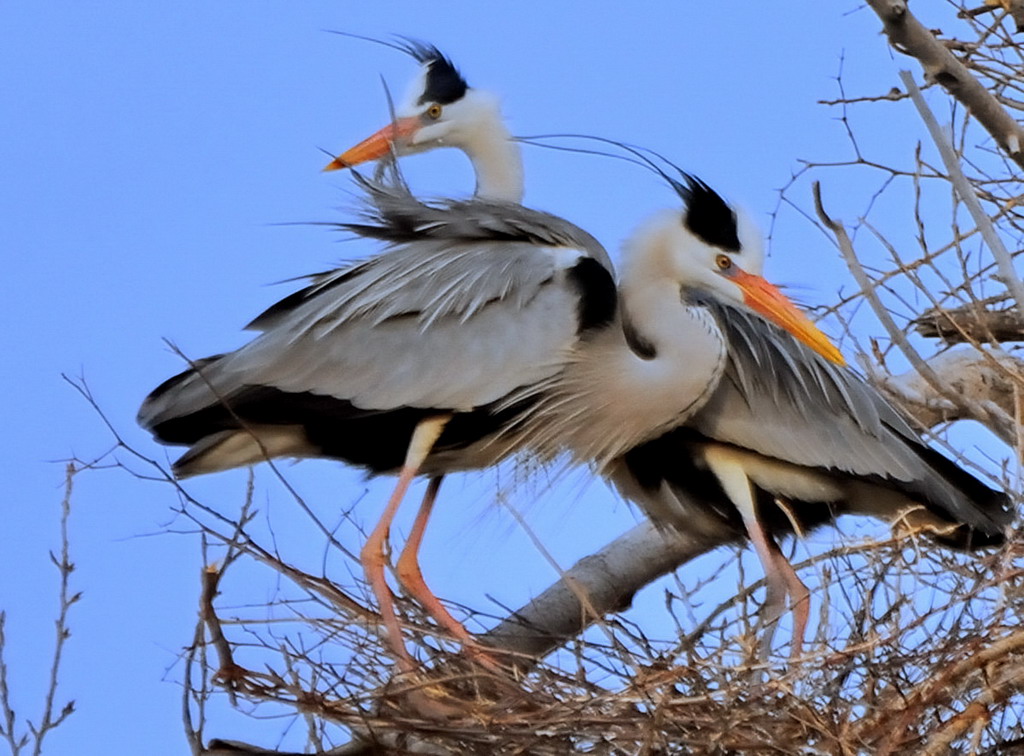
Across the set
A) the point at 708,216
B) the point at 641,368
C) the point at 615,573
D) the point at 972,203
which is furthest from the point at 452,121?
the point at 972,203

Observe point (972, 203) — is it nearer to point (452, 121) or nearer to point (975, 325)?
point (975, 325)

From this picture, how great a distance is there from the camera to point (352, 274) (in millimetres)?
3850

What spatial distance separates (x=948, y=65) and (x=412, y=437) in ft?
4.34

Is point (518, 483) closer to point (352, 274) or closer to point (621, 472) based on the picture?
point (621, 472)

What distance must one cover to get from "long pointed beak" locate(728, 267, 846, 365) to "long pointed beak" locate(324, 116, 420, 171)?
1059 millimetres

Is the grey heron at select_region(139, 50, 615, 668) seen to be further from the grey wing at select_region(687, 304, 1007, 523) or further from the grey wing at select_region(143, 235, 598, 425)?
the grey wing at select_region(687, 304, 1007, 523)

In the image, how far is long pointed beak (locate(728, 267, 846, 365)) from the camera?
370 centimetres

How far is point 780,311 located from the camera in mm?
3785

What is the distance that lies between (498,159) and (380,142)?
0.98 feet

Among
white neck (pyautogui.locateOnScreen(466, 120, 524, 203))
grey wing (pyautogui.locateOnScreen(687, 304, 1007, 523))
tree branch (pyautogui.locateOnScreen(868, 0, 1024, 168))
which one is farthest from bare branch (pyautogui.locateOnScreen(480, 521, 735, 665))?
tree branch (pyautogui.locateOnScreen(868, 0, 1024, 168))

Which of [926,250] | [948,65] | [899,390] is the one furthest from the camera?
[899,390]

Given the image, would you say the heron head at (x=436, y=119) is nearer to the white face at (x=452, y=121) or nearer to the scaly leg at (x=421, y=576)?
the white face at (x=452, y=121)

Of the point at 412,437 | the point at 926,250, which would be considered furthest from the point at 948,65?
the point at 412,437

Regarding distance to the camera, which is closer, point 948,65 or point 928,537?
point 948,65
